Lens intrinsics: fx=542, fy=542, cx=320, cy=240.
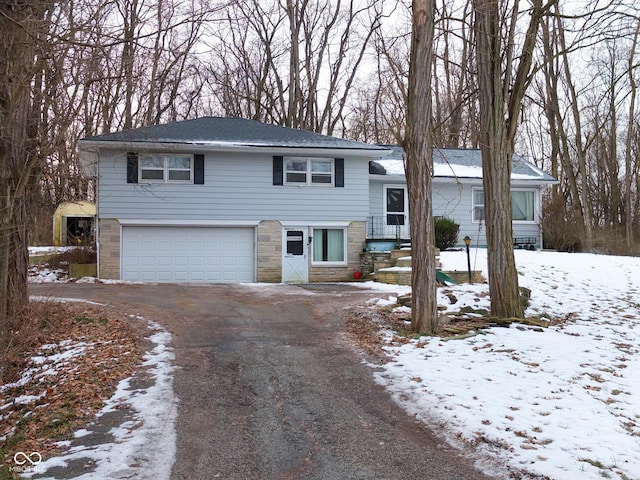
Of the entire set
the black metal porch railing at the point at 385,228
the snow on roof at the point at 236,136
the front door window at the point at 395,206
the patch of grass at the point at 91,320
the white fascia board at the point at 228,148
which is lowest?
the patch of grass at the point at 91,320

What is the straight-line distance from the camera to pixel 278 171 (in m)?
17.6

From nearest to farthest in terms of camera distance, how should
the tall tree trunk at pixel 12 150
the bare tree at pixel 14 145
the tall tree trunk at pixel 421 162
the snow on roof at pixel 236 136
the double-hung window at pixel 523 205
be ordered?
the bare tree at pixel 14 145, the tall tree trunk at pixel 12 150, the tall tree trunk at pixel 421 162, the snow on roof at pixel 236 136, the double-hung window at pixel 523 205

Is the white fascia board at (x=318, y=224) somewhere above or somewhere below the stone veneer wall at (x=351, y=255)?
above

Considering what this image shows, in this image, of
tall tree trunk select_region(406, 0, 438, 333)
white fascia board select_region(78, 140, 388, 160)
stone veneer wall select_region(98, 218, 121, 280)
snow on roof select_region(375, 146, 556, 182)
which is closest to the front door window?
snow on roof select_region(375, 146, 556, 182)

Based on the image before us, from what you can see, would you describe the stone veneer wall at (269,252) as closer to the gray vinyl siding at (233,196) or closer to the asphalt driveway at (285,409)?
the gray vinyl siding at (233,196)

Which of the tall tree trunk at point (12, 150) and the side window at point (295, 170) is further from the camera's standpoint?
the side window at point (295, 170)

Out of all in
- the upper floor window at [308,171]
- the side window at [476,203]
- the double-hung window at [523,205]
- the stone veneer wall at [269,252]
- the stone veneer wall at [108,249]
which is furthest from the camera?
the double-hung window at [523,205]

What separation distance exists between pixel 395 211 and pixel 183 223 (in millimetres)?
7551

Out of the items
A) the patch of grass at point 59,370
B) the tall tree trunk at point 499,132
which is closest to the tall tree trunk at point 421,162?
the tall tree trunk at point 499,132

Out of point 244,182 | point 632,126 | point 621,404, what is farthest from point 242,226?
point 632,126

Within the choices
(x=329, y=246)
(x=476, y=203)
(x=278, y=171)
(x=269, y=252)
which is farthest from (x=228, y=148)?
(x=476, y=203)

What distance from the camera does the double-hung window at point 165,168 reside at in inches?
666

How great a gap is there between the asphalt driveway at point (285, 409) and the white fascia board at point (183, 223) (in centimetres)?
687

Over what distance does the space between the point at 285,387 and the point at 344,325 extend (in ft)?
11.8
